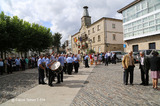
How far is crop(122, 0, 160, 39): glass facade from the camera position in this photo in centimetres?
1747

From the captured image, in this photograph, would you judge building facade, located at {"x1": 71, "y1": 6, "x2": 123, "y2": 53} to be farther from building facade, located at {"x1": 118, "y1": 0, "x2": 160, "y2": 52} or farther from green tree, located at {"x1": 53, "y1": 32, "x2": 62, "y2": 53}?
green tree, located at {"x1": 53, "y1": 32, "x2": 62, "y2": 53}

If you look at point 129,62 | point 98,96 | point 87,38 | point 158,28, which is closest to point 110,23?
point 87,38

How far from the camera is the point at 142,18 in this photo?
1958cm

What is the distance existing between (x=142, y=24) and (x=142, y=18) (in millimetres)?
984

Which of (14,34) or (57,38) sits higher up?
(57,38)

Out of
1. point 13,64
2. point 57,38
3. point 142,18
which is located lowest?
point 13,64

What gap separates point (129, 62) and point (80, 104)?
3.75 m

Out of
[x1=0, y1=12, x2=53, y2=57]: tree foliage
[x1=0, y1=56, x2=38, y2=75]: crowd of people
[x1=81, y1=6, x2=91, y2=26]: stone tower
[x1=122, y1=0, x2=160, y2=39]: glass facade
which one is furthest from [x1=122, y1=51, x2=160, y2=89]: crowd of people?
[x1=81, y1=6, x2=91, y2=26]: stone tower

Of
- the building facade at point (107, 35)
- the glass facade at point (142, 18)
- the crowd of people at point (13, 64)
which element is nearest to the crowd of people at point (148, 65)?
the crowd of people at point (13, 64)

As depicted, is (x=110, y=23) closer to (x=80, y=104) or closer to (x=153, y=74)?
(x=153, y=74)

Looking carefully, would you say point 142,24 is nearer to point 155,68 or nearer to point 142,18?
point 142,18

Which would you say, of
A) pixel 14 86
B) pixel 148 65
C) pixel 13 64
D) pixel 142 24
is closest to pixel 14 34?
pixel 13 64

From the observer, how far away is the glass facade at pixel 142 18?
1747 cm

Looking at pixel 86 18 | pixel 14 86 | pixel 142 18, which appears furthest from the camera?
pixel 86 18
